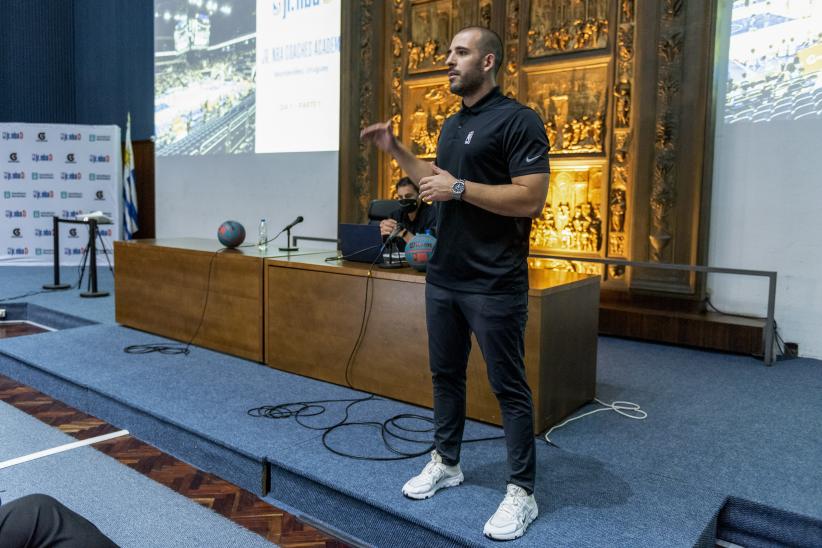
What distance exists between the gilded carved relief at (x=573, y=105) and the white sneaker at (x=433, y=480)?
3.67 m

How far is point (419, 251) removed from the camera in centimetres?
318

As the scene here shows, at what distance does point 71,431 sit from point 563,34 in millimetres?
4558

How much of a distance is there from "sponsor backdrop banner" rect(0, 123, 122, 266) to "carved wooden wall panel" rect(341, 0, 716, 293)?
15.0 feet

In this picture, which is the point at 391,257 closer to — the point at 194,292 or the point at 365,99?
the point at 194,292

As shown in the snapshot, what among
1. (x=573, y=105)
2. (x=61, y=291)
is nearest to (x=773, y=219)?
(x=573, y=105)

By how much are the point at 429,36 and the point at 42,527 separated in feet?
18.9

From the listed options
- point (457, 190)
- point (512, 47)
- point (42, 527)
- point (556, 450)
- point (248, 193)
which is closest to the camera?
point (42, 527)

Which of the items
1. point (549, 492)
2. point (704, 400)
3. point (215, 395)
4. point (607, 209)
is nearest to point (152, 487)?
point (215, 395)

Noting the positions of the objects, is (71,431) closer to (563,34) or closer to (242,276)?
(242,276)

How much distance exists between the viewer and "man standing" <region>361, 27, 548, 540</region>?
195 centimetres

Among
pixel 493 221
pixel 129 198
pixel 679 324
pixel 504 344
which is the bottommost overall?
pixel 679 324

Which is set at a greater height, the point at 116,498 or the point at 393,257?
the point at 393,257

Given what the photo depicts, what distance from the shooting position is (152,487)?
2652 mm

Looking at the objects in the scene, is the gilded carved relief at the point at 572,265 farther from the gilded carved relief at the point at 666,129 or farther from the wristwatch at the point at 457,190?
the wristwatch at the point at 457,190
